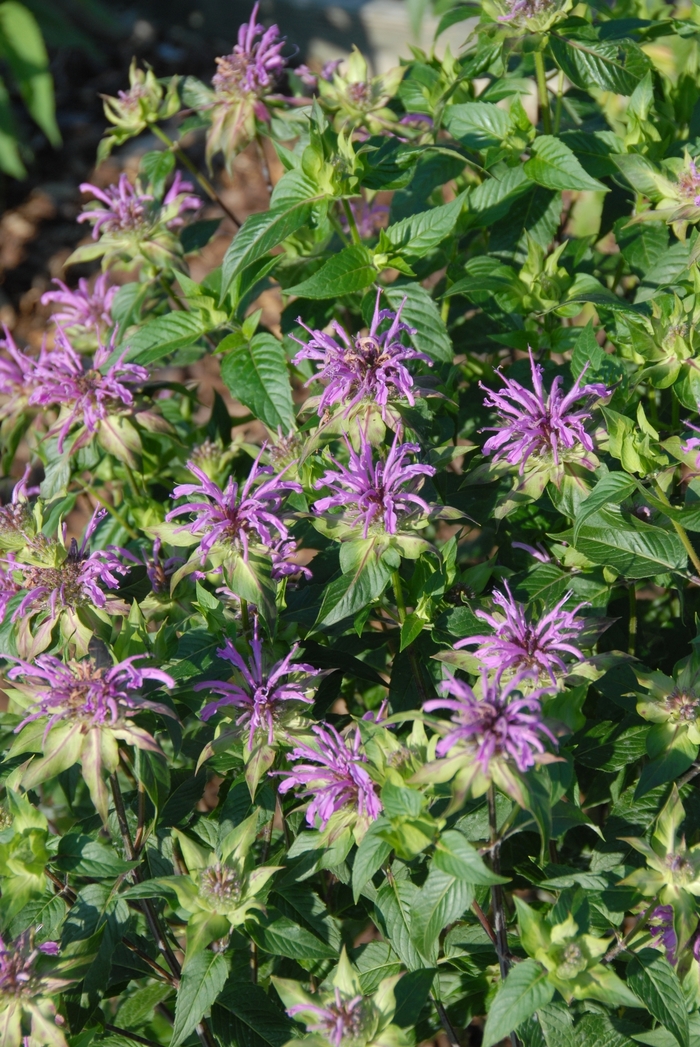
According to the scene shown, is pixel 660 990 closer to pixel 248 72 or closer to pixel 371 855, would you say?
pixel 371 855

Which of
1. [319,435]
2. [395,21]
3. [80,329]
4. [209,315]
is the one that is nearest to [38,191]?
[395,21]

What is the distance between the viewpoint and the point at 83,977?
121 centimetres

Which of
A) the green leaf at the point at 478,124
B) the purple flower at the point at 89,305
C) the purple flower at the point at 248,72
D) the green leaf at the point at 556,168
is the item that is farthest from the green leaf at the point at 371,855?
the purple flower at the point at 248,72

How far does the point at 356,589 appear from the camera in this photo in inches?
48.3

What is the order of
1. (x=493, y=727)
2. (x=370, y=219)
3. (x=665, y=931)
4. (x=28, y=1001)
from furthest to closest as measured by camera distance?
(x=370, y=219), (x=665, y=931), (x=28, y=1001), (x=493, y=727)

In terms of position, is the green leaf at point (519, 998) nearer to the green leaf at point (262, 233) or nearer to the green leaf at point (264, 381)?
the green leaf at point (264, 381)

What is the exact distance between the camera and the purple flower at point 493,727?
101 centimetres

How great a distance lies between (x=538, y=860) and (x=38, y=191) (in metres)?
3.60

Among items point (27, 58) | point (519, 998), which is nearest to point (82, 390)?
point (519, 998)

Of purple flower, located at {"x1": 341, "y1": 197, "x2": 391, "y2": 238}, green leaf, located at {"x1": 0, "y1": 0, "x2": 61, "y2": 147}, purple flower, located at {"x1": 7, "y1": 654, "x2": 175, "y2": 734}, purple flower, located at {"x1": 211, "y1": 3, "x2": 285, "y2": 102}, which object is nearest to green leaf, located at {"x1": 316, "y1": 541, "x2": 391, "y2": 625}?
purple flower, located at {"x1": 7, "y1": 654, "x2": 175, "y2": 734}

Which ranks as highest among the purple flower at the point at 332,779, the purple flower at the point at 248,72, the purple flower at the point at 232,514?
the purple flower at the point at 248,72

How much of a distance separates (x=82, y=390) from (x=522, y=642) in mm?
859

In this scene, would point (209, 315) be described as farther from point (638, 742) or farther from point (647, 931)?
point (647, 931)

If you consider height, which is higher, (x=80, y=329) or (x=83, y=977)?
(x=80, y=329)
